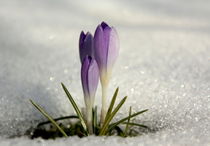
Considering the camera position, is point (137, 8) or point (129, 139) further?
point (137, 8)

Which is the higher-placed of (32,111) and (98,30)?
(98,30)

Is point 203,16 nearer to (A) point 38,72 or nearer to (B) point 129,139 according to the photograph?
(A) point 38,72

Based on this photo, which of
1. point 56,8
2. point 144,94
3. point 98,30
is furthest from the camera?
point 56,8

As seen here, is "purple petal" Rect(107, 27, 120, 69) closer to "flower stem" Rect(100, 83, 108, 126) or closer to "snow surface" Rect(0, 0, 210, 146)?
"flower stem" Rect(100, 83, 108, 126)

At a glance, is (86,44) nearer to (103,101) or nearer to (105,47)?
(105,47)

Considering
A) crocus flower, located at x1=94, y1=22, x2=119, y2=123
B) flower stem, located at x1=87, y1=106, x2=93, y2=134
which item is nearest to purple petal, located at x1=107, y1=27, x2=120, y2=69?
crocus flower, located at x1=94, y1=22, x2=119, y2=123

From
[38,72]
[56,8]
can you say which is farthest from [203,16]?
[38,72]
